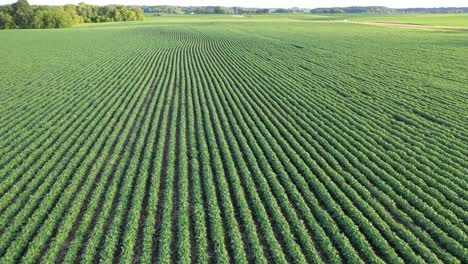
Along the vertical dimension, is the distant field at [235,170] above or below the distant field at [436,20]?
below

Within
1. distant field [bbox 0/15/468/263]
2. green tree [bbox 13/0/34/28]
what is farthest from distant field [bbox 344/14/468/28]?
green tree [bbox 13/0/34/28]

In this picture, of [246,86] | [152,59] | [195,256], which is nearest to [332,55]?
[246,86]

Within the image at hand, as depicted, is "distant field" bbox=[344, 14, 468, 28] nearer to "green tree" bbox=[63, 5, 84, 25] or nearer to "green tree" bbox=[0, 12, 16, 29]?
"green tree" bbox=[63, 5, 84, 25]

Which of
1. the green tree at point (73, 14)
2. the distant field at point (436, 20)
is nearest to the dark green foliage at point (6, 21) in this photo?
the green tree at point (73, 14)

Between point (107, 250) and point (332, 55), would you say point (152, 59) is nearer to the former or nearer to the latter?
point (332, 55)

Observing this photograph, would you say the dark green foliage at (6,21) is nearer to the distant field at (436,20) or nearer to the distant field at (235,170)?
the distant field at (235,170)

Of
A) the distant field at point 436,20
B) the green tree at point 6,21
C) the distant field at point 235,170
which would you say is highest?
the green tree at point 6,21
